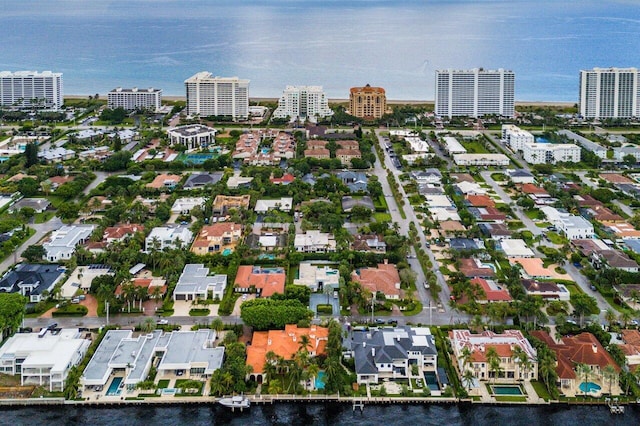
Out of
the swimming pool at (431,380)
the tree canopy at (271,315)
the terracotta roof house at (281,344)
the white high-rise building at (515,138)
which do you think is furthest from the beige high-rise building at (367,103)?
the swimming pool at (431,380)

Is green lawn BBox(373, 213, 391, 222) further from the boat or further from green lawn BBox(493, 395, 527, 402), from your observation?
the boat

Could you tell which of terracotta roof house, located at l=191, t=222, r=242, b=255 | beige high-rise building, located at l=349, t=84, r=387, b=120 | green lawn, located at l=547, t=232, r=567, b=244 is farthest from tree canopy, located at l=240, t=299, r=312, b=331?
beige high-rise building, located at l=349, t=84, r=387, b=120

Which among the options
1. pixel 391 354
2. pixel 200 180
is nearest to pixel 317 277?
pixel 391 354

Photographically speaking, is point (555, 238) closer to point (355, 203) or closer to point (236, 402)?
point (355, 203)

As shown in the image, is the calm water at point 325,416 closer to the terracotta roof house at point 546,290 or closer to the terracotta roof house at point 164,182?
the terracotta roof house at point 546,290

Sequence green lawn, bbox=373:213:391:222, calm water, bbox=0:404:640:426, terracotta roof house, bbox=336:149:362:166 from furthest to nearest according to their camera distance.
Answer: terracotta roof house, bbox=336:149:362:166 → green lawn, bbox=373:213:391:222 → calm water, bbox=0:404:640:426

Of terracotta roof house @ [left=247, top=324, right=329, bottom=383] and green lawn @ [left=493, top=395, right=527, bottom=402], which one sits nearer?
green lawn @ [left=493, top=395, right=527, bottom=402]
